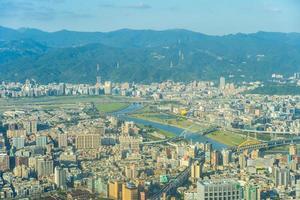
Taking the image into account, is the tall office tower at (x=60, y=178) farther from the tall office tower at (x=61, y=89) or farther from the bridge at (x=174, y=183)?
the tall office tower at (x=61, y=89)

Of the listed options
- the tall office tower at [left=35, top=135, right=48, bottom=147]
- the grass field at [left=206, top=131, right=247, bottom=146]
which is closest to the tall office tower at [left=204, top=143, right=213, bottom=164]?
the grass field at [left=206, top=131, right=247, bottom=146]

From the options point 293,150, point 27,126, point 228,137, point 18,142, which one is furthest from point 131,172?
point 27,126

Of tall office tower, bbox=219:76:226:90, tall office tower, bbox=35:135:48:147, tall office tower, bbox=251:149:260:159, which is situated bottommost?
tall office tower, bbox=251:149:260:159

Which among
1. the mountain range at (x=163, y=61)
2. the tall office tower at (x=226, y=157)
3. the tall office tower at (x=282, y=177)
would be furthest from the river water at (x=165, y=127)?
the mountain range at (x=163, y=61)

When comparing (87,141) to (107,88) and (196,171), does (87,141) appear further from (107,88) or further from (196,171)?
(107,88)

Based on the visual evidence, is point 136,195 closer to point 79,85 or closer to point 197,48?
point 79,85

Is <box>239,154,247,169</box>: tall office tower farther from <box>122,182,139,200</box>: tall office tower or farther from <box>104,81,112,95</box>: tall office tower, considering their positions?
<box>104,81,112,95</box>: tall office tower

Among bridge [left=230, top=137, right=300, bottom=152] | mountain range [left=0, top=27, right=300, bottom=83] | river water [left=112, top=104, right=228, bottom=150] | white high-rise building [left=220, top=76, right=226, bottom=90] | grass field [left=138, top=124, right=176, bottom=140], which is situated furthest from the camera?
mountain range [left=0, top=27, right=300, bottom=83]

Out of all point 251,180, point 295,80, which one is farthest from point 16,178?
point 295,80
